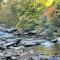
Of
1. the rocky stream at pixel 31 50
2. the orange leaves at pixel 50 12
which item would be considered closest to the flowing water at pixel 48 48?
the rocky stream at pixel 31 50

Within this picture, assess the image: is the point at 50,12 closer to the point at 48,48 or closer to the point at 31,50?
the point at 48,48

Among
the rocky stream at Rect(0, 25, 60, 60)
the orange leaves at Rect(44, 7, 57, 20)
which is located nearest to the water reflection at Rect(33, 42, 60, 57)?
the rocky stream at Rect(0, 25, 60, 60)

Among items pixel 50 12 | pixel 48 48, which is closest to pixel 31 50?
pixel 48 48

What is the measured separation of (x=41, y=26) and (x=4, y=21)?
1217 centimetres

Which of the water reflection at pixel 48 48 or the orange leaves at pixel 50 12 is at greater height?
the orange leaves at pixel 50 12

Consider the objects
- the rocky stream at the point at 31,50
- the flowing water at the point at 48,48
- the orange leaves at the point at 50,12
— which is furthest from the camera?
the orange leaves at the point at 50,12

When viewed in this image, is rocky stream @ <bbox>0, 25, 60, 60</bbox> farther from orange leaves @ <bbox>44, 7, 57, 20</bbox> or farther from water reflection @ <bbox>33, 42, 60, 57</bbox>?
orange leaves @ <bbox>44, 7, 57, 20</bbox>

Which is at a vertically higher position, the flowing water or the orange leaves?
the orange leaves

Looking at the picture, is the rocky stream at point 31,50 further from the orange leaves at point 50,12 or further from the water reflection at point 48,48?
the orange leaves at point 50,12

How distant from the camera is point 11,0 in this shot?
35.9 meters

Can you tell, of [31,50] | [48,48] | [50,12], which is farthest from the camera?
[50,12]

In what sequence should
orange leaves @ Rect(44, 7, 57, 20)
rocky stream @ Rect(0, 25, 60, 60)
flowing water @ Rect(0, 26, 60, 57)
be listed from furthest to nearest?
1. orange leaves @ Rect(44, 7, 57, 20)
2. flowing water @ Rect(0, 26, 60, 57)
3. rocky stream @ Rect(0, 25, 60, 60)

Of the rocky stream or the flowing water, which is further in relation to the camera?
the flowing water

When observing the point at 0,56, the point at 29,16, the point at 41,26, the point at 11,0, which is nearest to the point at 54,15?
the point at 41,26
